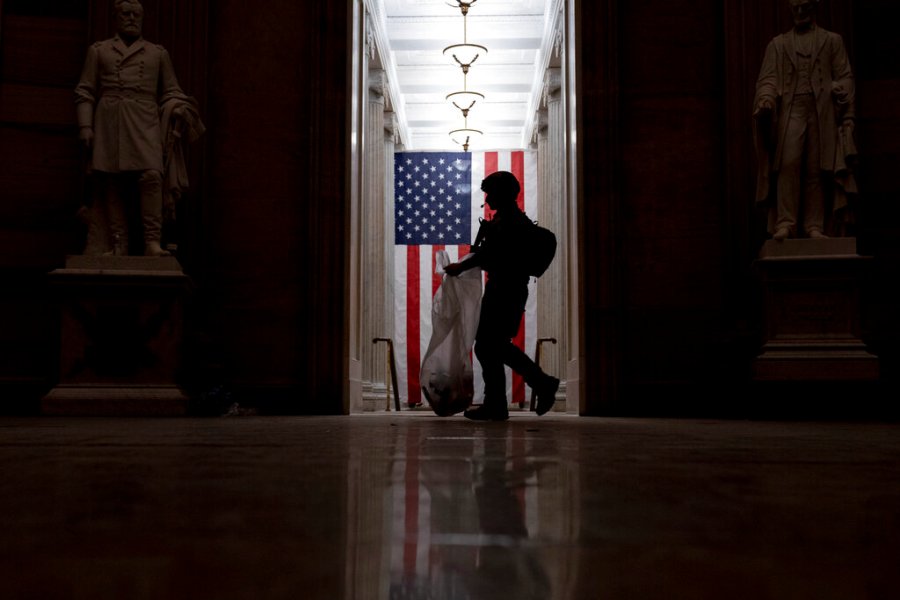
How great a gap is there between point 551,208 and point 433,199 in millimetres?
1720

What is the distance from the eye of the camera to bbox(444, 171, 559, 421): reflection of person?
4812mm

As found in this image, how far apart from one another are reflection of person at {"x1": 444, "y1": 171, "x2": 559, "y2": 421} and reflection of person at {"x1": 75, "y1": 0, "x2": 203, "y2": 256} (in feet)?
6.57

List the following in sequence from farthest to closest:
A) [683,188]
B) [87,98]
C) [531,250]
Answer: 1. [683,188]
2. [87,98]
3. [531,250]

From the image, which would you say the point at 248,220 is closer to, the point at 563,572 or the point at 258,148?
the point at 258,148

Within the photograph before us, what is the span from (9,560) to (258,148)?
6061mm

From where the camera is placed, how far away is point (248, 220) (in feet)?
20.2

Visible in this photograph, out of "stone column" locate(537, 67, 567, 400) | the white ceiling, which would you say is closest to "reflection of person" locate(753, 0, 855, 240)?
"stone column" locate(537, 67, 567, 400)

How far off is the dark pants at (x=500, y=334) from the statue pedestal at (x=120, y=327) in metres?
1.86

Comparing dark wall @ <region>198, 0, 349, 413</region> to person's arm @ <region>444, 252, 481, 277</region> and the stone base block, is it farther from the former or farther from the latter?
person's arm @ <region>444, 252, 481, 277</region>

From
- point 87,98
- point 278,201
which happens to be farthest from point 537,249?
point 87,98

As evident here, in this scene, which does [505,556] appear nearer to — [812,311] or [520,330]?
[812,311]

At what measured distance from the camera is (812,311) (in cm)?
519

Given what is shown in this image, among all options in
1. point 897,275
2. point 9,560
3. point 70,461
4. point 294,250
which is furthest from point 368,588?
point 897,275

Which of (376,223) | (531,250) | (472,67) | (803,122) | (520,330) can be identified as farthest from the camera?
(472,67)
